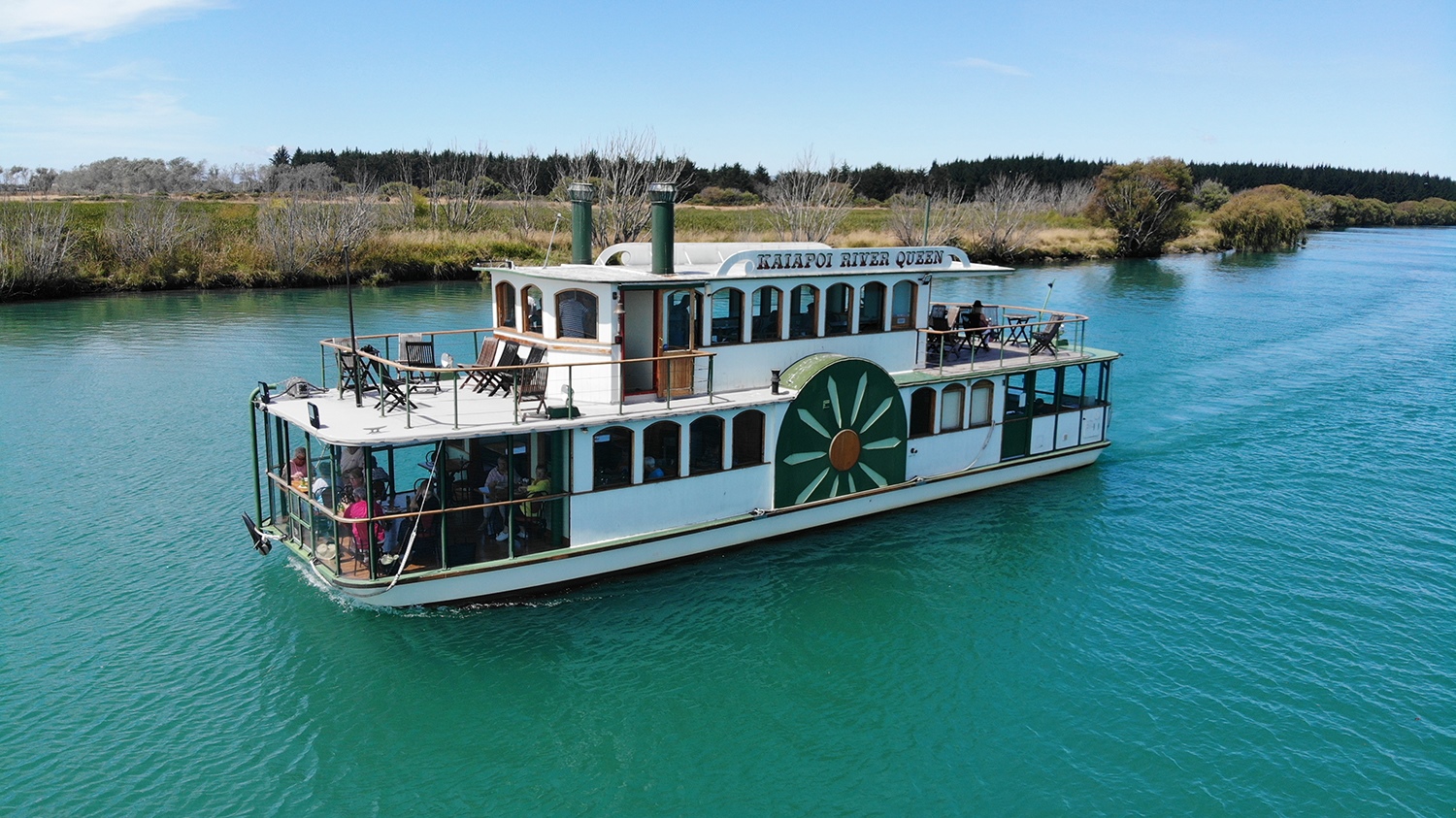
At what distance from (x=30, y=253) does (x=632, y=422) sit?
50.1 metres

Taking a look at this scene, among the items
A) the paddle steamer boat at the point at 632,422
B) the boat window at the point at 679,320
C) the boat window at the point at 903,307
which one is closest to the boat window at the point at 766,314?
the paddle steamer boat at the point at 632,422

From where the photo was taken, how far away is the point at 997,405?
76.8 ft

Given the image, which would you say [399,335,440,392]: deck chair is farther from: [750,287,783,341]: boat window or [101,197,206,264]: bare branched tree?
[101,197,206,264]: bare branched tree

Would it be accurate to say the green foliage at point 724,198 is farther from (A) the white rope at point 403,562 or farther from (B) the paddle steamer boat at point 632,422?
(A) the white rope at point 403,562

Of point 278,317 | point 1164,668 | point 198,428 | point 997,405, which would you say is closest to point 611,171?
point 278,317

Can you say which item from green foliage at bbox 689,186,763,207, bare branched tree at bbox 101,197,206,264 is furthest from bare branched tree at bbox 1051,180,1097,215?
bare branched tree at bbox 101,197,206,264

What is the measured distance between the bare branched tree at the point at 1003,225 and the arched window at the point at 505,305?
66711 mm

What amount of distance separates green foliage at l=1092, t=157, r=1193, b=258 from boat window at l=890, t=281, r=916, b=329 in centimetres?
7948

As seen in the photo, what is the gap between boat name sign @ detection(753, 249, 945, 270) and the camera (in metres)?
19.7

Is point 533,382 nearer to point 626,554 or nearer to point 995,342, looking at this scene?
point 626,554

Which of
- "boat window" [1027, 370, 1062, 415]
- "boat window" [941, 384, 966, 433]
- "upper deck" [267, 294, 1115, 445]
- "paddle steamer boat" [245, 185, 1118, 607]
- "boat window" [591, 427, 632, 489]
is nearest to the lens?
"upper deck" [267, 294, 1115, 445]

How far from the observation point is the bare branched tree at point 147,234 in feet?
187

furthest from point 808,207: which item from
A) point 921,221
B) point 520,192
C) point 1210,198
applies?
point 1210,198

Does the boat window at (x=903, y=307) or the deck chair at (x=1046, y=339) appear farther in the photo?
the deck chair at (x=1046, y=339)
